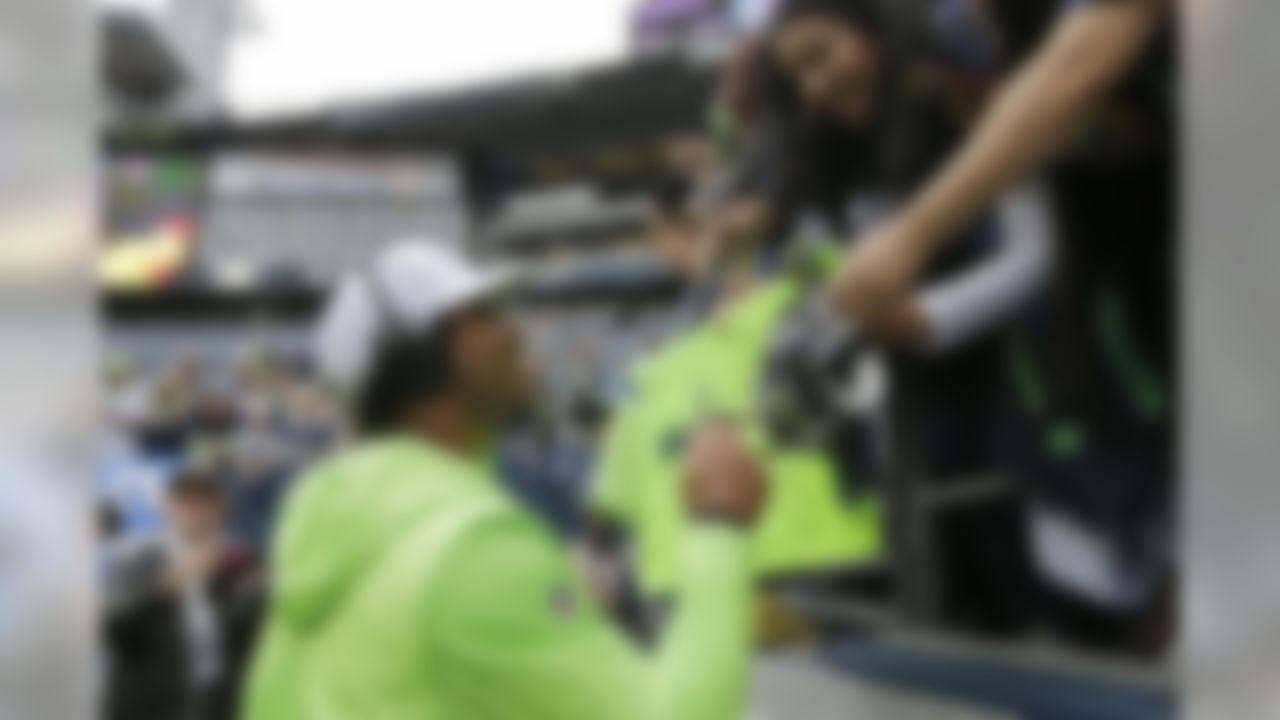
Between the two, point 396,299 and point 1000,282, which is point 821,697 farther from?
point 396,299

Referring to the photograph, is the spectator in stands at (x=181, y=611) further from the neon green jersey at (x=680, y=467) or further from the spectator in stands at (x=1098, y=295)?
the spectator in stands at (x=1098, y=295)

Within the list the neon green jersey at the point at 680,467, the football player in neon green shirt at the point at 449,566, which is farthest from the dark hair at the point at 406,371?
the neon green jersey at the point at 680,467

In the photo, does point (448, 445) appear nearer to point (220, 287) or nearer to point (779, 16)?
point (220, 287)

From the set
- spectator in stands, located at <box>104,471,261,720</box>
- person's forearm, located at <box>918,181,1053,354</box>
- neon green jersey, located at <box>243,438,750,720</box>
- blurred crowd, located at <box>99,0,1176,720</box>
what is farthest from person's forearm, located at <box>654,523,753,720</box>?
spectator in stands, located at <box>104,471,261,720</box>

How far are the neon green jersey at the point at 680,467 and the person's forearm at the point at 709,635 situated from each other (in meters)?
0.04

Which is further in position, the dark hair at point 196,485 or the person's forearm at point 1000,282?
the dark hair at point 196,485

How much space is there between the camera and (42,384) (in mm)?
1449

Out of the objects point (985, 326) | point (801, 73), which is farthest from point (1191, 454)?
point (801, 73)

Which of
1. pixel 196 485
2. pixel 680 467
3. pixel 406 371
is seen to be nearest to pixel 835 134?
pixel 680 467

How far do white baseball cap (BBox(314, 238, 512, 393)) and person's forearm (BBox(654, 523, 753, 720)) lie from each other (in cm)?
30

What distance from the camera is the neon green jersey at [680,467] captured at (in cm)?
145

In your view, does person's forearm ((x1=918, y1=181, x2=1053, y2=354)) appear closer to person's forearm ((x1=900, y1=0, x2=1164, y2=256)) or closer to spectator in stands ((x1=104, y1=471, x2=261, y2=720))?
person's forearm ((x1=900, y1=0, x2=1164, y2=256))

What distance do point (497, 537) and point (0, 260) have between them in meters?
0.53

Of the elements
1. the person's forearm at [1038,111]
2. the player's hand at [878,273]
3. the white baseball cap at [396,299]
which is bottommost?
the white baseball cap at [396,299]
